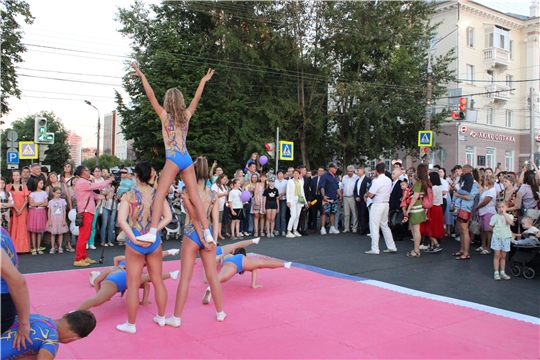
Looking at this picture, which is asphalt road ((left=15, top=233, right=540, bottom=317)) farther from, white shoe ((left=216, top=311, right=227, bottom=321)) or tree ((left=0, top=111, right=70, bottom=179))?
tree ((left=0, top=111, right=70, bottom=179))

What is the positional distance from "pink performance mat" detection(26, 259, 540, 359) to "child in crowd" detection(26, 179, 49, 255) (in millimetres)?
3621

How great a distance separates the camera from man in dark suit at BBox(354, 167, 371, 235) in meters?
13.2

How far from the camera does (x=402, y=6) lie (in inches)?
1011

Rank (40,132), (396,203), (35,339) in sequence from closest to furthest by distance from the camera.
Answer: (35,339), (396,203), (40,132)

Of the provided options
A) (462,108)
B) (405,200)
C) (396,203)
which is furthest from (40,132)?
(462,108)

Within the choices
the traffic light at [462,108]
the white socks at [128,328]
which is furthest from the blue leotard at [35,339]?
the traffic light at [462,108]

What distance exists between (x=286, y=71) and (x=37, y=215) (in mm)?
17747

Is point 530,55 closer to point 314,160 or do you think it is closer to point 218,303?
point 314,160

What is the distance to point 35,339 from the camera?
115 inches

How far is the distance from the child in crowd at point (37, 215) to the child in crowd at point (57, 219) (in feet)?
0.48

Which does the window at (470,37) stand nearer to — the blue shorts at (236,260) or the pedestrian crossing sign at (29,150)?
the pedestrian crossing sign at (29,150)

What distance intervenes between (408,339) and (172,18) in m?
23.3

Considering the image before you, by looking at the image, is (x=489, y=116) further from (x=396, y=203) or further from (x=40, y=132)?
(x=40, y=132)

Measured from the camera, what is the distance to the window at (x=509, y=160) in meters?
36.8
